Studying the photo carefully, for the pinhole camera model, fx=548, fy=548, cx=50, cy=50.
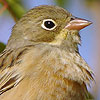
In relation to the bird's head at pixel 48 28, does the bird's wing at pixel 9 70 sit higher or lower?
lower

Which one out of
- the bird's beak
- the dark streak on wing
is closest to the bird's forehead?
the bird's beak

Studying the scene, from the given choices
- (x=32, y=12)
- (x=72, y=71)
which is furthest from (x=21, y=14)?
(x=72, y=71)

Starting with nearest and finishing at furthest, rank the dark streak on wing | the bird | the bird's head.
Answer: the bird → the dark streak on wing → the bird's head

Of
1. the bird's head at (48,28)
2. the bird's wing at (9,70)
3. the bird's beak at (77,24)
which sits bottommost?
the bird's wing at (9,70)

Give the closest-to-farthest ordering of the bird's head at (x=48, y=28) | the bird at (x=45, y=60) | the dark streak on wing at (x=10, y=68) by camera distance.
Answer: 1. the bird at (x=45, y=60)
2. the dark streak on wing at (x=10, y=68)
3. the bird's head at (x=48, y=28)

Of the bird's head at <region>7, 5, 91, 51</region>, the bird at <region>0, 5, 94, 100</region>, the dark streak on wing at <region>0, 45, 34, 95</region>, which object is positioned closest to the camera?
the bird at <region>0, 5, 94, 100</region>

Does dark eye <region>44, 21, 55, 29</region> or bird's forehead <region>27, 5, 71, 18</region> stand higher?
bird's forehead <region>27, 5, 71, 18</region>

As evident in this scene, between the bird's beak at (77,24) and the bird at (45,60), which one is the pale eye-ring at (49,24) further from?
the bird's beak at (77,24)

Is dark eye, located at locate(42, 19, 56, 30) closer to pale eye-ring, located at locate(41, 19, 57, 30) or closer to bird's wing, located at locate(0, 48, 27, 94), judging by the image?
pale eye-ring, located at locate(41, 19, 57, 30)

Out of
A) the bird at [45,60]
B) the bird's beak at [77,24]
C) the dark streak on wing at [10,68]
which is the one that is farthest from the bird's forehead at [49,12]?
the dark streak on wing at [10,68]
